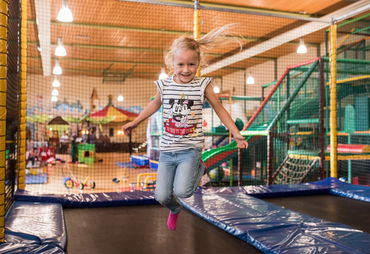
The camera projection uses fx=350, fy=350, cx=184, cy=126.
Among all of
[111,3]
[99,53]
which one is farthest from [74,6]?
[99,53]

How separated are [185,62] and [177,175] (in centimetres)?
55

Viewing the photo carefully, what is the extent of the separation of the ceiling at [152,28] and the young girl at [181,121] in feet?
10.0

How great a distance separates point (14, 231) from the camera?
6.15 ft

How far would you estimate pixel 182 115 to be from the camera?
1.73m

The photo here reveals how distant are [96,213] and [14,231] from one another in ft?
2.49

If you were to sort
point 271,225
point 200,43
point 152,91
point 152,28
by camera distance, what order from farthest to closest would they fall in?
point 152,91 < point 152,28 < point 271,225 < point 200,43

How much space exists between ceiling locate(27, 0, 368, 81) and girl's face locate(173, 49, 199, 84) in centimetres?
307

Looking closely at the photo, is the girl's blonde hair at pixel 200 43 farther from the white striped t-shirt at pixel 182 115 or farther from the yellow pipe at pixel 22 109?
the yellow pipe at pixel 22 109

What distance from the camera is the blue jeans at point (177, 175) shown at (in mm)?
1686

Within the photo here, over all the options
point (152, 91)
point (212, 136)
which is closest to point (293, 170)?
point (212, 136)

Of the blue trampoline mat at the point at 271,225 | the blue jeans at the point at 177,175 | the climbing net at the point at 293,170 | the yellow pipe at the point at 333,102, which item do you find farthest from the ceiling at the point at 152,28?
the blue jeans at the point at 177,175

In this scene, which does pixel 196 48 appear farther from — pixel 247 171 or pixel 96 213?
pixel 247 171

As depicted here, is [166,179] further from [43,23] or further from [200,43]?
[43,23]

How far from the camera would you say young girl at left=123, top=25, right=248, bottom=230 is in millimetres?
1701
